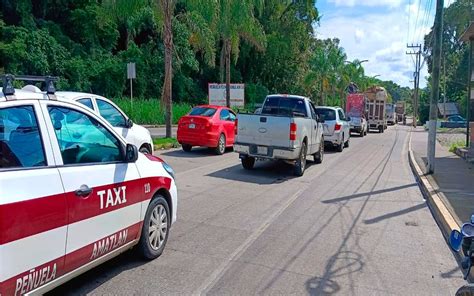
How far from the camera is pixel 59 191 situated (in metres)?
3.53

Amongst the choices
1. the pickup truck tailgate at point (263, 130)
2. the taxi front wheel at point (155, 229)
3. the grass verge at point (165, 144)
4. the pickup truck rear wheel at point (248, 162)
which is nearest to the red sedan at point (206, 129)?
the grass verge at point (165, 144)

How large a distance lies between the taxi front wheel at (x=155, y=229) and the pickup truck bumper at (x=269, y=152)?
6306 mm

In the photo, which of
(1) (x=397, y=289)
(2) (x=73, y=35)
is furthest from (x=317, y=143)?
(2) (x=73, y=35)

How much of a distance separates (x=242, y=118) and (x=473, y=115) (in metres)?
12.5

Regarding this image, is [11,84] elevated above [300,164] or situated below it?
above

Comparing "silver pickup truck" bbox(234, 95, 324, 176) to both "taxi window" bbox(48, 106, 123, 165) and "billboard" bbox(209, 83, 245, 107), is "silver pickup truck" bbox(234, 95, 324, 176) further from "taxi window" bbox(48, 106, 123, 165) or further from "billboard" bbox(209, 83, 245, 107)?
"billboard" bbox(209, 83, 245, 107)

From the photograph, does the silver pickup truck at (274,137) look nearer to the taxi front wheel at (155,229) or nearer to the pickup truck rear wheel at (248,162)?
the pickup truck rear wheel at (248,162)

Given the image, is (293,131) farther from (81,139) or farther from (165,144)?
(81,139)

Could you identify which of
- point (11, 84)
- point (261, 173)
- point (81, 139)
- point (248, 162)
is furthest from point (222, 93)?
point (11, 84)

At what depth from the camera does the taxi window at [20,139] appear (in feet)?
11.0

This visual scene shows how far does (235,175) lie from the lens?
459 inches

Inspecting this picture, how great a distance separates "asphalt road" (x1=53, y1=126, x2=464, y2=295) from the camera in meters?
4.70

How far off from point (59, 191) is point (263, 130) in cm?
846

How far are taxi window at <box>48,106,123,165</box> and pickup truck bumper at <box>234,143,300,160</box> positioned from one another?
720 centimetres
